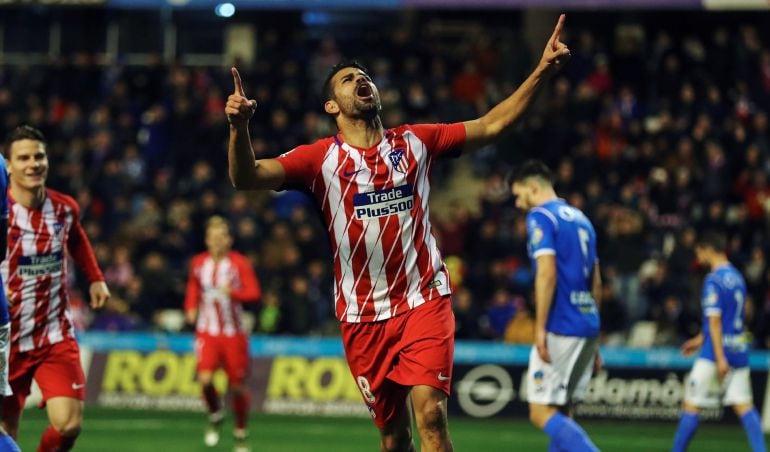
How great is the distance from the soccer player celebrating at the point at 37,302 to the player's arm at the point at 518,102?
3006 mm

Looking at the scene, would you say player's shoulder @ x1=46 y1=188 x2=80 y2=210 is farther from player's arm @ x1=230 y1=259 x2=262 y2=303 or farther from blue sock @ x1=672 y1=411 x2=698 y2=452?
blue sock @ x1=672 y1=411 x2=698 y2=452

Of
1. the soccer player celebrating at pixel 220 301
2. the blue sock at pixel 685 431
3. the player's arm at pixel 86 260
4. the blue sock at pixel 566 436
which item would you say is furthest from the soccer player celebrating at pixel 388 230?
the soccer player celebrating at pixel 220 301

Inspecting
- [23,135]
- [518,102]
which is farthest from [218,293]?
[518,102]

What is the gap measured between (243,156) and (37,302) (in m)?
2.80

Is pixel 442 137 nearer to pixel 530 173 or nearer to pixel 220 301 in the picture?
pixel 530 173

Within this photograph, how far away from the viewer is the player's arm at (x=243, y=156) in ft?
21.8

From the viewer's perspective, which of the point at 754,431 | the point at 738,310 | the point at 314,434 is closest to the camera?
the point at 754,431

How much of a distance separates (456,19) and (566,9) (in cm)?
422

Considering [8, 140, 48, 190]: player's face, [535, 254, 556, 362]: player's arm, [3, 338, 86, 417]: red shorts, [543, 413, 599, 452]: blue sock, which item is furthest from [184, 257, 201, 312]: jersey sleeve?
[543, 413, 599, 452]: blue sock

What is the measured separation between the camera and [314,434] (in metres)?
15.6

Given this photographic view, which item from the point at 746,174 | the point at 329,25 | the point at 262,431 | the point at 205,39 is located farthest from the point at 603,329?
the point at 205,39

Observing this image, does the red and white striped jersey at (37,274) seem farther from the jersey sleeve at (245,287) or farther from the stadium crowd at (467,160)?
the stadium crowd at (467,160)

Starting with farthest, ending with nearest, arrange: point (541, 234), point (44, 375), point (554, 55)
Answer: point (541, 234), point (44, 375), point (554, 55)

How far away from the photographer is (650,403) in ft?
58.2
